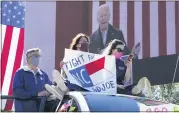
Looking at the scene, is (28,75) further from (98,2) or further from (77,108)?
(98,2)

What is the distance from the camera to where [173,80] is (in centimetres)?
934

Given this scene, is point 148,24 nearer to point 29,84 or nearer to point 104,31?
point 104,31

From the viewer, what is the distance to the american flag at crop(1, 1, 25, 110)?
9.11 meters

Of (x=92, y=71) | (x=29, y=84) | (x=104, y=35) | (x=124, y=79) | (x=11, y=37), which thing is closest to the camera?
(x=92, y=71)

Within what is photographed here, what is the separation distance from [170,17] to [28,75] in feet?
15.0

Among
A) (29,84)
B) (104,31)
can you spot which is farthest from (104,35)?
(29,84)

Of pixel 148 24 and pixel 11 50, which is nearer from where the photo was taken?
pixel 11 50

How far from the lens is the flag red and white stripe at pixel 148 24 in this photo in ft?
30.7

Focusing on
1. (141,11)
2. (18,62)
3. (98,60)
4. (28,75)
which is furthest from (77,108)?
(141,11)

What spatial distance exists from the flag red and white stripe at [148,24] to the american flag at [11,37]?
1.49m

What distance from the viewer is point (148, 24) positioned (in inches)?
373

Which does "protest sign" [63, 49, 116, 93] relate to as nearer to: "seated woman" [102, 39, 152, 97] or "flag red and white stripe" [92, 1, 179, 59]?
"seated woman" [102, 39, 152, 97]

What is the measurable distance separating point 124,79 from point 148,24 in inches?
149

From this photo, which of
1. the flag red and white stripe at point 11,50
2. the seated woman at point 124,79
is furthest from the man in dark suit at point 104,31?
the seated woman at point 124,79
